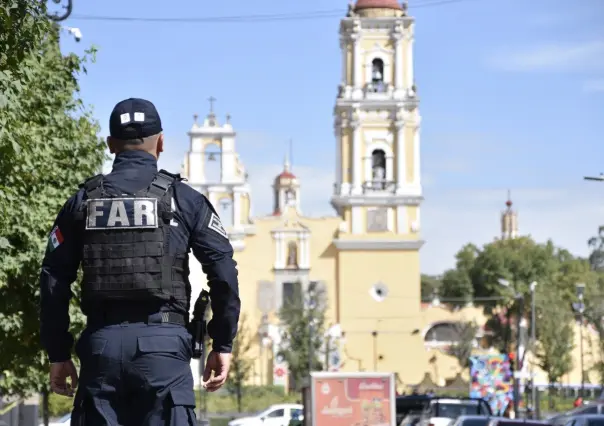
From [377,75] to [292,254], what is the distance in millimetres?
12874

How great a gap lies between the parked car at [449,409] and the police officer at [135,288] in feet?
92.5

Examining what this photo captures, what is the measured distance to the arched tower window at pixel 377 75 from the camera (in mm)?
101125

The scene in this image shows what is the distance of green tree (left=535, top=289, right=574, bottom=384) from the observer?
3661 inches

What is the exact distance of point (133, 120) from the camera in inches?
278

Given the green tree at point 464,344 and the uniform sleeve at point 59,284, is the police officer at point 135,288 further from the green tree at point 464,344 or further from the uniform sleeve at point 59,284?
the green tree at point 464,344

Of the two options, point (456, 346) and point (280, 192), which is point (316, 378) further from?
point (280, 192)

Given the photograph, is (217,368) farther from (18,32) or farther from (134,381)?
(18,32)

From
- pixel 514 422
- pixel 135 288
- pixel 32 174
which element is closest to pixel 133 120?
pixel 135 288

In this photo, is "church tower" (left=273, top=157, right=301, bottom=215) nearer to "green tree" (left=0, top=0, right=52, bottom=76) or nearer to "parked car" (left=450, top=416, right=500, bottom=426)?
"parked car" (left=450, top=416, right=500, bottom=426)

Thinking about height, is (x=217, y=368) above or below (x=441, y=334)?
below

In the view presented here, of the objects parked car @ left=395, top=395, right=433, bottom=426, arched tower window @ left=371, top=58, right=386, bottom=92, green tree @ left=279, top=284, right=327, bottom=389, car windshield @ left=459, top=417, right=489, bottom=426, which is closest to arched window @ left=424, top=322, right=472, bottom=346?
arched tower window @ left=371, top=58, right=386, bottom=92

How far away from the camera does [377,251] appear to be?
4040 inches

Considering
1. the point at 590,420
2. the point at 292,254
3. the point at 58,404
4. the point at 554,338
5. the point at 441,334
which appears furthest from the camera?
the point at 441,334

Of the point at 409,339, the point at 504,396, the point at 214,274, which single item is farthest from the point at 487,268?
the point at 214,274
